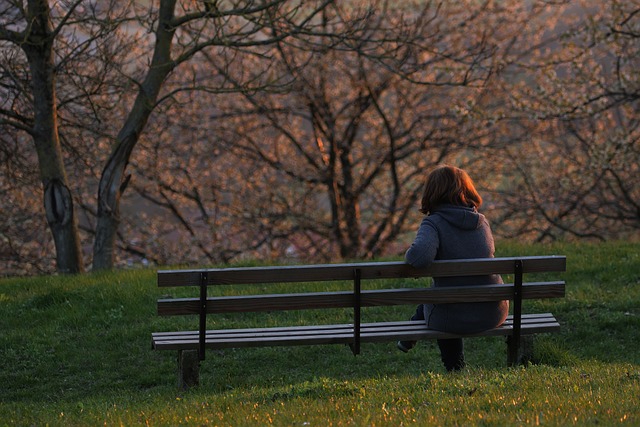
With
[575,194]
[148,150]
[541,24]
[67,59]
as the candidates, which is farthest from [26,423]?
[541,24]

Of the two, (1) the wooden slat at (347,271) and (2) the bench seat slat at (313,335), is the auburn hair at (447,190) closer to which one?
(1) the wooden slat at (347,271)

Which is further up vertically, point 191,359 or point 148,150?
point 148,150

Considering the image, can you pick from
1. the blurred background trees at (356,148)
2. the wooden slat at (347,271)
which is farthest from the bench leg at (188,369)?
the blurred background trees at (356,148)

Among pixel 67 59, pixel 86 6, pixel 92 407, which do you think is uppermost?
pixel 86 6

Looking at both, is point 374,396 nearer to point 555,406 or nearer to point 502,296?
point 555,406

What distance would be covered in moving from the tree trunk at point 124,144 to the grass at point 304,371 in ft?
4.86

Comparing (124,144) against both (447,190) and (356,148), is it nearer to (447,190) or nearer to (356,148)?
(447,190)

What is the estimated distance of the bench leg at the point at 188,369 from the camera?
19.9 ft

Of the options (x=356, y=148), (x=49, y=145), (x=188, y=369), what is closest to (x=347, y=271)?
(x=188, y=369)

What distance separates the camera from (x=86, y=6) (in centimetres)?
1188

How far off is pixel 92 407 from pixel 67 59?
6.20 metres

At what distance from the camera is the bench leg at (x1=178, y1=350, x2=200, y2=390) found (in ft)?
19.9

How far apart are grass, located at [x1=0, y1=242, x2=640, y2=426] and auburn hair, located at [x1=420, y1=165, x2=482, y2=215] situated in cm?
119

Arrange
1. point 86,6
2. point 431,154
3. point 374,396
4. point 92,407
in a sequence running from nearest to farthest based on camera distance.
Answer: point 374,396 < point 92,407 < point 86,6 < point 431,154
